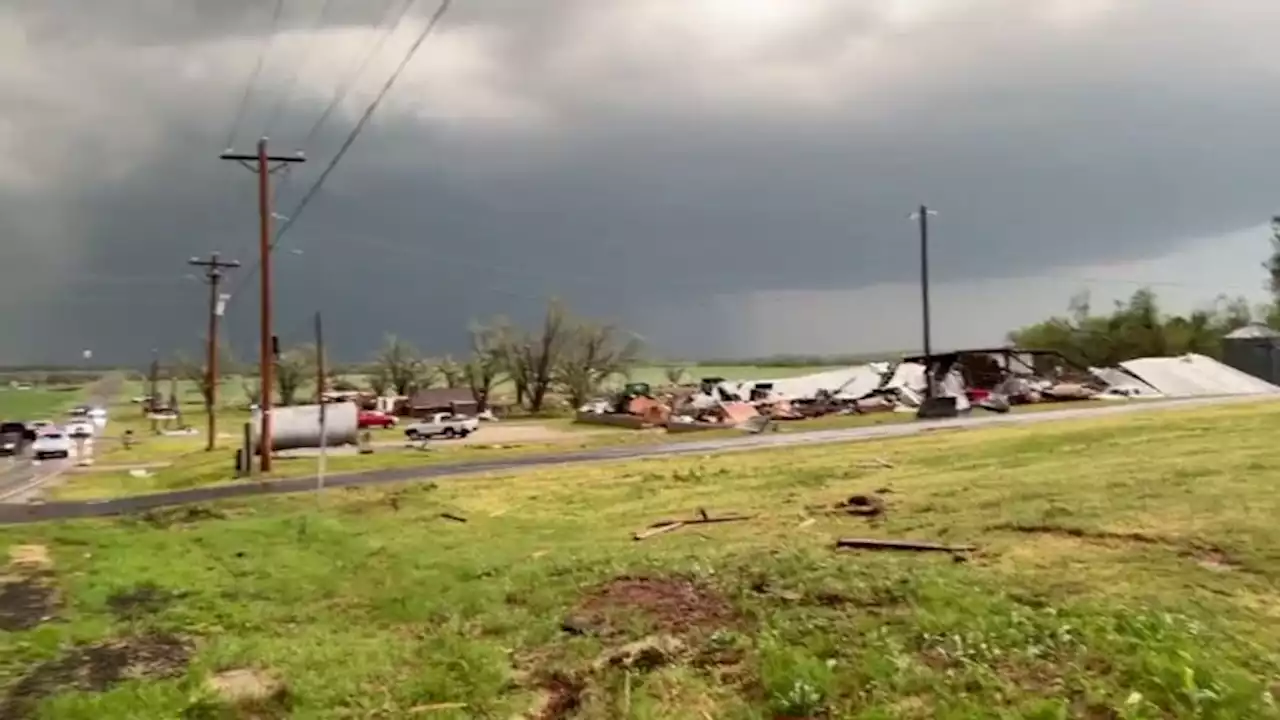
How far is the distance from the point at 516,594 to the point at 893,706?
5.64 meters

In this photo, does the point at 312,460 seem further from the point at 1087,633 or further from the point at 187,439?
the point at 187,439

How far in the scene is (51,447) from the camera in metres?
63.2

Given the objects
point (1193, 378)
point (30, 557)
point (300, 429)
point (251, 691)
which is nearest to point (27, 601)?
point (30, 557)

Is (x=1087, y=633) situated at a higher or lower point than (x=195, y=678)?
higher

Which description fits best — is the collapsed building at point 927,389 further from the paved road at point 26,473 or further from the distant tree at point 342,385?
the distant tree at point 342,385

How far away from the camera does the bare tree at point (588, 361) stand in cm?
9144

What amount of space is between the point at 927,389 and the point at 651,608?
4456cm

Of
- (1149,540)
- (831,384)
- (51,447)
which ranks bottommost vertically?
(51,447)

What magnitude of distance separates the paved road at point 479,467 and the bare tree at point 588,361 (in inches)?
2026

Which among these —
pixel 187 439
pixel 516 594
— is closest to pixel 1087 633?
pixel 516 594

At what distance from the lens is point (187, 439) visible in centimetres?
7638

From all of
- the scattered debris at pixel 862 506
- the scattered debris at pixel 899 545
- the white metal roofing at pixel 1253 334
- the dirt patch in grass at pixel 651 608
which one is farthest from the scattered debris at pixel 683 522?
the white metal roofing at pixel 1253 334

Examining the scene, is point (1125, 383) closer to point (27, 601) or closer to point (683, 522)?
point (683, 522)

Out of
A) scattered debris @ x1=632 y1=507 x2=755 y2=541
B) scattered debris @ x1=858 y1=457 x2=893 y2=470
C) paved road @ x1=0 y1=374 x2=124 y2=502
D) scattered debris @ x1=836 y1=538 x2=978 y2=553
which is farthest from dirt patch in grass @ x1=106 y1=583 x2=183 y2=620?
paved road @ x1=0 y1=374 x2=124 y2=502
